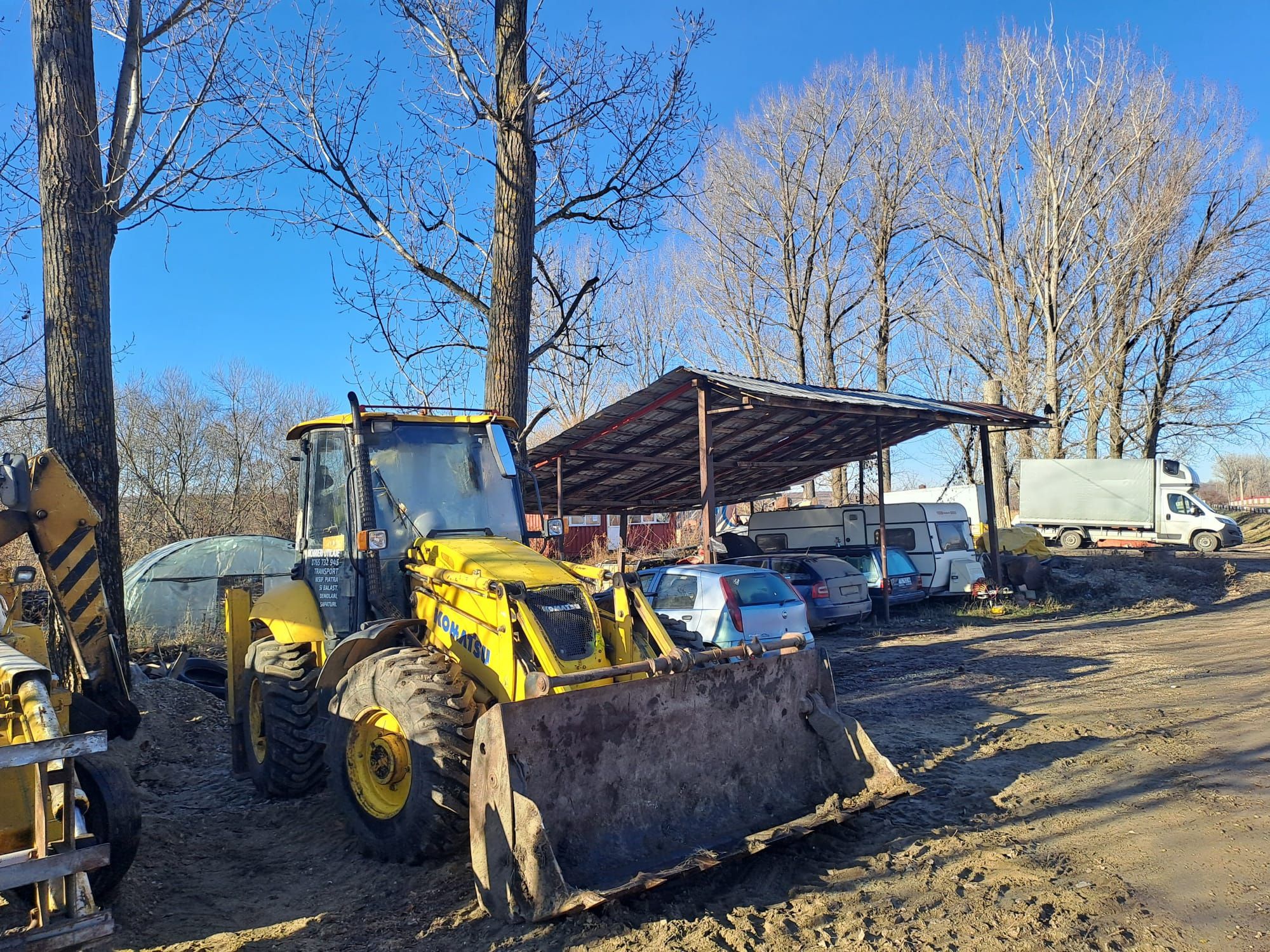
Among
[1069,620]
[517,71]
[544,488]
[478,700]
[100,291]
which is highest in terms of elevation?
[517,71]

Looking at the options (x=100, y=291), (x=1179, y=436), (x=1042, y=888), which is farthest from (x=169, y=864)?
(x=1179, y=436)

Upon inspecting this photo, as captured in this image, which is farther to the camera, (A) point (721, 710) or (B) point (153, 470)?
(B) point (153, 470)

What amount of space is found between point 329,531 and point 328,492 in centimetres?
30

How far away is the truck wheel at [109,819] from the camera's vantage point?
4.41 m

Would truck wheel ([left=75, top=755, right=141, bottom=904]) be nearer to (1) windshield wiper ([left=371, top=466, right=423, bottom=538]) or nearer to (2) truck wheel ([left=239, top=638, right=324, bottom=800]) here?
(2) truck wheel ([left=239, top=638, right=324, bottom=800])

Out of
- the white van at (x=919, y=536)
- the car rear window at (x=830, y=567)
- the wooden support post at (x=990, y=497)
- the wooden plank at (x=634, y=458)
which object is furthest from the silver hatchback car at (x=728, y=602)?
the wooden support post at (x=990, y=497)

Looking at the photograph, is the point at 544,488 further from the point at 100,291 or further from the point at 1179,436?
the point at 1179,436

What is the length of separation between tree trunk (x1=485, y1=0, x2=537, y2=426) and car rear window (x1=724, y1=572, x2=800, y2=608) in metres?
3.42

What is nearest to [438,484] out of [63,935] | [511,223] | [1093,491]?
[63,935]

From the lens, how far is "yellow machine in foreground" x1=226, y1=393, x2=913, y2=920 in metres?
4.50

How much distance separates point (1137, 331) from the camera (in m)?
30.9

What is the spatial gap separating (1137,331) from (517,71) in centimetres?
2764

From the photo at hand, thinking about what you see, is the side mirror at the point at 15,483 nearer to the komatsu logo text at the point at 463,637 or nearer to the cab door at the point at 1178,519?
the komatsu logo text at the point at 463,637

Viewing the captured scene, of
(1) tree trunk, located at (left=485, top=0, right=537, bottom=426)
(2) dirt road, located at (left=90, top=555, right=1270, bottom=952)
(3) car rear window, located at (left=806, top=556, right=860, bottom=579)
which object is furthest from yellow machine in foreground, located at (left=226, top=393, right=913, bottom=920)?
(3) car rear window, located at (left=806, top=556, right=860, bottom=579)
